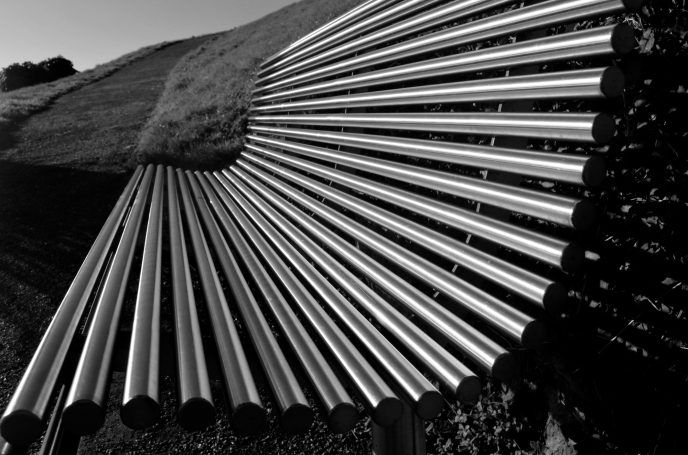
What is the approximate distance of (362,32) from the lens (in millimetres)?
2852

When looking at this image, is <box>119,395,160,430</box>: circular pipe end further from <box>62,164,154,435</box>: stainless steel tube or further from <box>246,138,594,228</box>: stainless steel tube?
<box>246,138,594,228</box>: stainless steel tube

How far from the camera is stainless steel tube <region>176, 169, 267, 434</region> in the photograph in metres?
1.24

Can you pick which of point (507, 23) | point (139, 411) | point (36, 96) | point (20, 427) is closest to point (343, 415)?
point (139, 411)

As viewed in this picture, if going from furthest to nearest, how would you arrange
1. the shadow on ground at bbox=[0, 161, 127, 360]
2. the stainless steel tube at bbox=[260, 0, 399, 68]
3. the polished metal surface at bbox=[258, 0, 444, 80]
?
the shadow on ground at bbox=[0, 161, 127, 360]
the stainless steel tube at bbox=[260, 0, 399, 68]
the polished metal surface at bbox=[258, 0, 444, 80]

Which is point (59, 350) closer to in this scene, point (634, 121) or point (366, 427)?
point (634, 121)

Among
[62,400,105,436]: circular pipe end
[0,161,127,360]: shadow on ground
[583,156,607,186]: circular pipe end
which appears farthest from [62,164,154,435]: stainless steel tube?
[0,161,127,360]: shadow on ground

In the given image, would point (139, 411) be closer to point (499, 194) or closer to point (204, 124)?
point (499, 194)

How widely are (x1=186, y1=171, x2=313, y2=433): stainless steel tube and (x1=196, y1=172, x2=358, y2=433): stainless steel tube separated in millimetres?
47

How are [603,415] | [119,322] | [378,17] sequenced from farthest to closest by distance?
[378,17] → [603,415] → [119,322]

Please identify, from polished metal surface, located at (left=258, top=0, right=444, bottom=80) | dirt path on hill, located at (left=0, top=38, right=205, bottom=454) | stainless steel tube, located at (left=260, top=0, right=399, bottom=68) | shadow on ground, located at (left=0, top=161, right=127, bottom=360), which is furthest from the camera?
shadow on ground, located at (left=0, top=161, right=127, bottom=360)

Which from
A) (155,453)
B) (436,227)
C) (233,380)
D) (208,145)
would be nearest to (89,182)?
(208,145)

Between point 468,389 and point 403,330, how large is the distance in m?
0.29

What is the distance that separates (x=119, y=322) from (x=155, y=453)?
1434 mm

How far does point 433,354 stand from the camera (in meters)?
1.46
